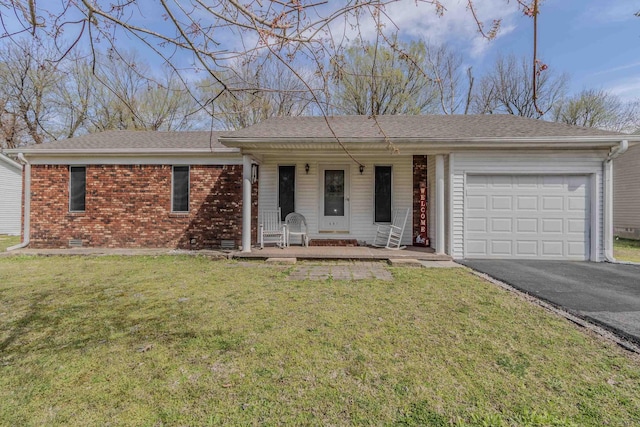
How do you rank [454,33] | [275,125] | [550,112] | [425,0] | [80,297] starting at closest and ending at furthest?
[425,0] → [454,33] → [80,297] → [275,125] → [550,112]

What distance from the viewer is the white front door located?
359 inches

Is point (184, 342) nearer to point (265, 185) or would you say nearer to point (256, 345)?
point (256, 345)

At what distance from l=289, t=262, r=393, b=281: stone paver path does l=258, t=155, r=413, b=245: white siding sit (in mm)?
2146

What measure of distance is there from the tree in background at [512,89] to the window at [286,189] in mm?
15797

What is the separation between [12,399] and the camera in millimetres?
2127

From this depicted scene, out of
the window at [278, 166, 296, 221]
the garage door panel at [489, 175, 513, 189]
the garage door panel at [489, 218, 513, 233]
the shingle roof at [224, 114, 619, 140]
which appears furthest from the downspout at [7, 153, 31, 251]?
the garage door panel at [489, 218, 513, 233]

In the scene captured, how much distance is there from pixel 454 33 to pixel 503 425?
3.05m

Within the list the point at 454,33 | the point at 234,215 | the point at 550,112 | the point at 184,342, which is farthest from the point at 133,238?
the point at 550,112

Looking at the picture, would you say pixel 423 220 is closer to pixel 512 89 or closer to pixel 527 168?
pixel 527 168

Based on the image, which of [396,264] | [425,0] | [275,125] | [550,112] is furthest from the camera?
[550,112]

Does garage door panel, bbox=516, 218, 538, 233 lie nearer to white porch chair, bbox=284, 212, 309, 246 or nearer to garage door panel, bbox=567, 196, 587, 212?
garage door panel, bbox=567, 196, 587, 212

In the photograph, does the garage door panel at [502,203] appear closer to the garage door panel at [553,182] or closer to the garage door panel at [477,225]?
the garage door panel at [477,225]

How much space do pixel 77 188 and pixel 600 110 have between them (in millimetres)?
26707

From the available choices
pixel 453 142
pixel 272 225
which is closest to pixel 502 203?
pixel 453 142
